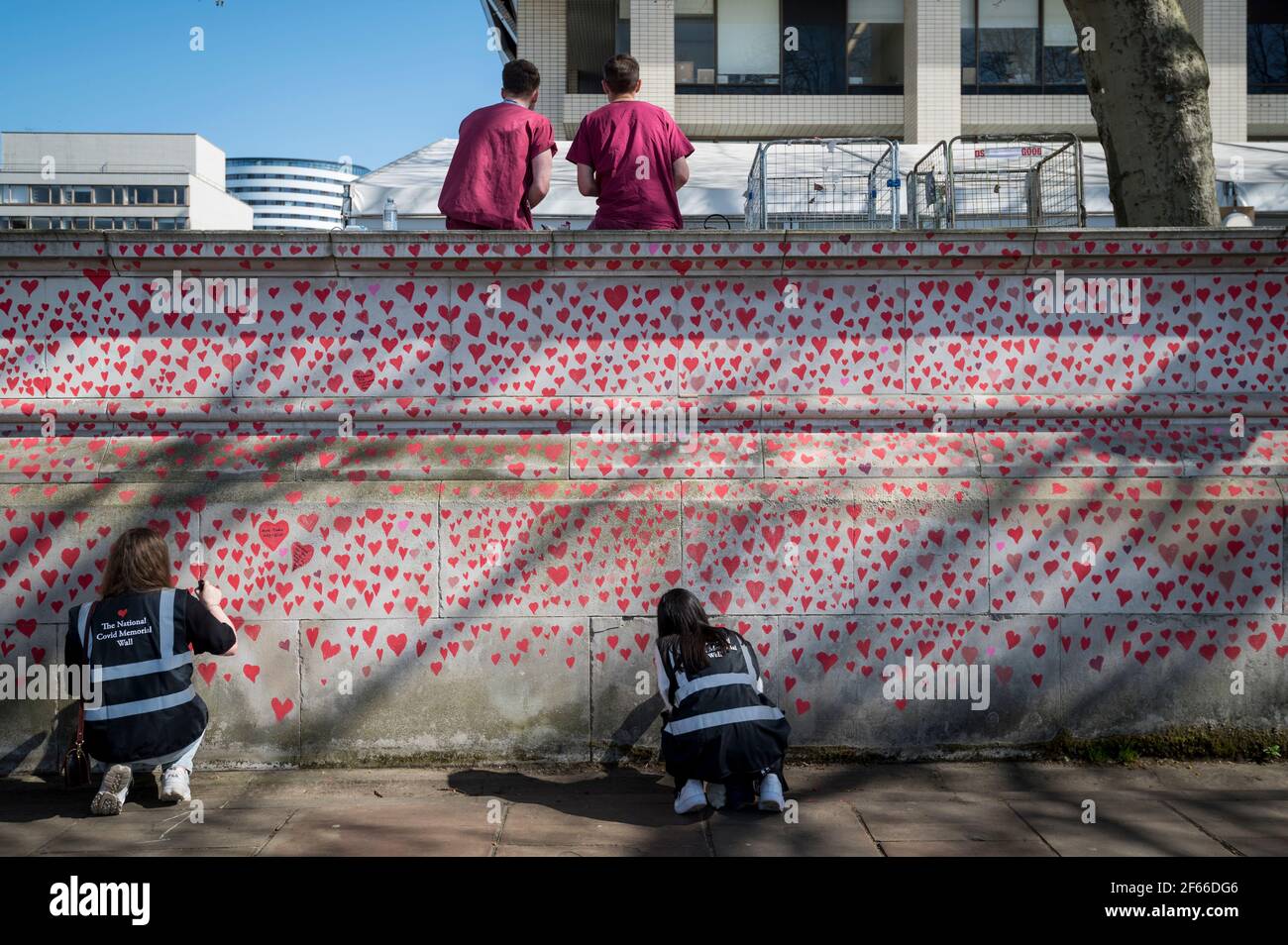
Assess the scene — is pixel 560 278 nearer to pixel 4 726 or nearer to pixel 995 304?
pixel 995 304

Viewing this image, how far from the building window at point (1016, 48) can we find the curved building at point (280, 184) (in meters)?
179

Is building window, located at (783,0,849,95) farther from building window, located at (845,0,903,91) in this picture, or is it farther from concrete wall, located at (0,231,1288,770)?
concrete wall, located at (0,231,1288,770)

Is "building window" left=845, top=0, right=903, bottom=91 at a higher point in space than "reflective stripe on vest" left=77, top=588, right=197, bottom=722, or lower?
higher

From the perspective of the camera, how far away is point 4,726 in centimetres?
562

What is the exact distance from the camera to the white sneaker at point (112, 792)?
4.98m

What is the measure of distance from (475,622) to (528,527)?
22.2 inches

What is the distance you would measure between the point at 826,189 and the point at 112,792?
994cm

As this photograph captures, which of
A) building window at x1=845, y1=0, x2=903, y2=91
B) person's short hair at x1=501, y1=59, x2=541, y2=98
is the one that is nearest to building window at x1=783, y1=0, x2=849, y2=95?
building window at x1=845, y1=0, x2=903, y2=91

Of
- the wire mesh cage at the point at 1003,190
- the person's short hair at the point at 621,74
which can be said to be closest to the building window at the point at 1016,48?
the wire mesh cage at the point at 1003,190

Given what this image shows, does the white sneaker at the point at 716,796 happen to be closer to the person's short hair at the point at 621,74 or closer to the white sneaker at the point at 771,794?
the white sneaker at the point at 771,794

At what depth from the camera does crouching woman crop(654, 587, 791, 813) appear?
498 centimetres

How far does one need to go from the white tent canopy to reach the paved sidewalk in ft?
27.7

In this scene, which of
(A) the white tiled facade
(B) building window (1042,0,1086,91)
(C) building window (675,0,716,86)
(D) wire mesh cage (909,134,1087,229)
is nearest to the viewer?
(D) wire mesh cage (909,134,1087,229)

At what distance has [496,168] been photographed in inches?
260
